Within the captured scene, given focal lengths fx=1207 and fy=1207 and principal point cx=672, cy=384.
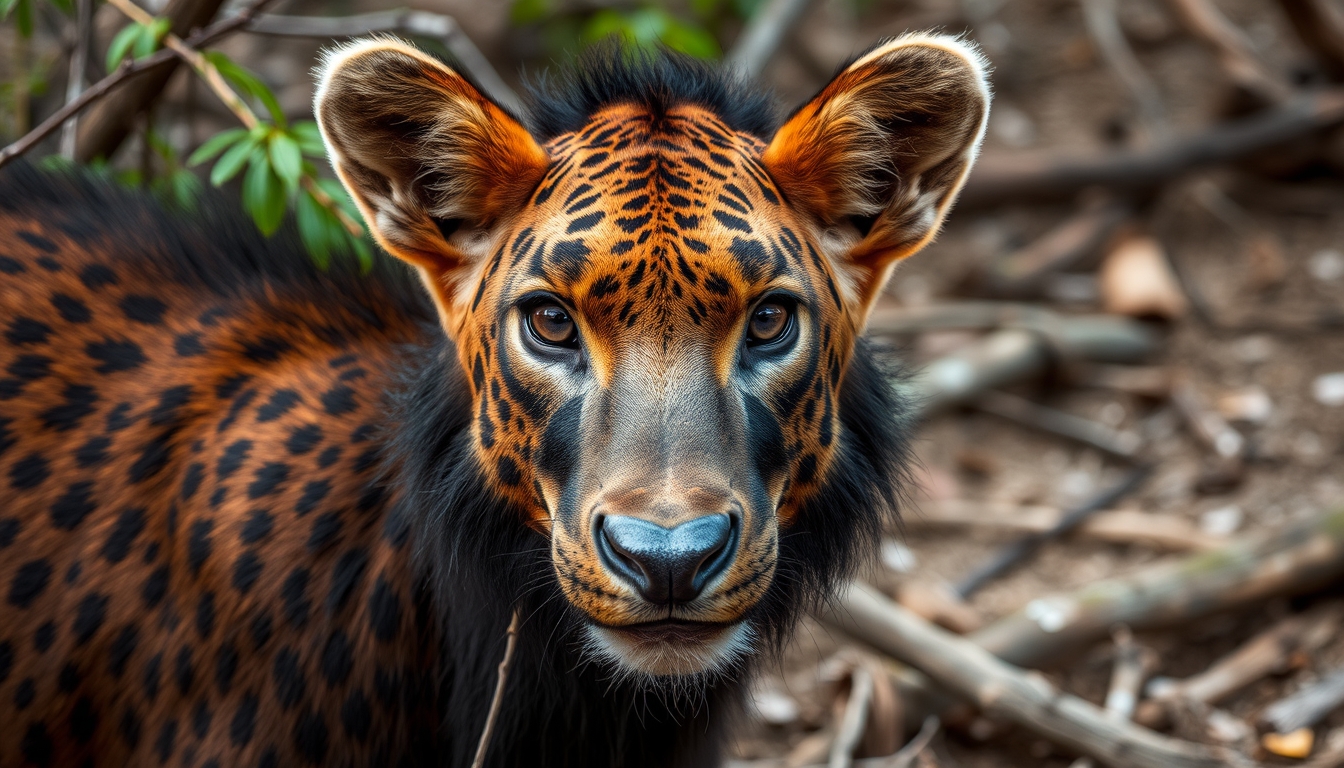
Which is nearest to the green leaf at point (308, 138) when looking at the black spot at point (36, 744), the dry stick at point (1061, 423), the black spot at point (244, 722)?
the black spot at point (244, 722)

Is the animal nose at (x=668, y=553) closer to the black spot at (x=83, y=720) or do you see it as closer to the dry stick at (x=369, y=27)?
the black spot at (x=83, y=720)

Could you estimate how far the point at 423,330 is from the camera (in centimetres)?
462

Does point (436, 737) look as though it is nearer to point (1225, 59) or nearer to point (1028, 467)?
point (1028, 467)

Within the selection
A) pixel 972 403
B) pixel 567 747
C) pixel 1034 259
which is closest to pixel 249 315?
pixel 567 747

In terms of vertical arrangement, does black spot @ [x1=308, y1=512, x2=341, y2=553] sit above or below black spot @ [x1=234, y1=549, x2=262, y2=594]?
below

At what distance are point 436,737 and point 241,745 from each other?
624mm

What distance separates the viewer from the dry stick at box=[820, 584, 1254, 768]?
5191 millimetres

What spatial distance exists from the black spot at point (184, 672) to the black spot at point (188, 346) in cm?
107

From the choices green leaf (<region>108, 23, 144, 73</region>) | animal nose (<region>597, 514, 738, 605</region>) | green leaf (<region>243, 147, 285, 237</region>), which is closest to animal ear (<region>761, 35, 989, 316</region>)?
animal nose (<region>597, 514, 738, 605</region>)

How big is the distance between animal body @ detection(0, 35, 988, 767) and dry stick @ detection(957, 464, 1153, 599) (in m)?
3.42

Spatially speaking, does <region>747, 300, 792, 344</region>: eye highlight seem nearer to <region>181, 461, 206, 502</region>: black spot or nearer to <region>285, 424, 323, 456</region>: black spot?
<region>285, 424, 323, 456</region>: black spot

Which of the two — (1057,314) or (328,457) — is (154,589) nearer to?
(328,457)

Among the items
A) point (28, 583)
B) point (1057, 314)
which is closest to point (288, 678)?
point (28, 583)

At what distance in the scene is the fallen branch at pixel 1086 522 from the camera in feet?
23.9
